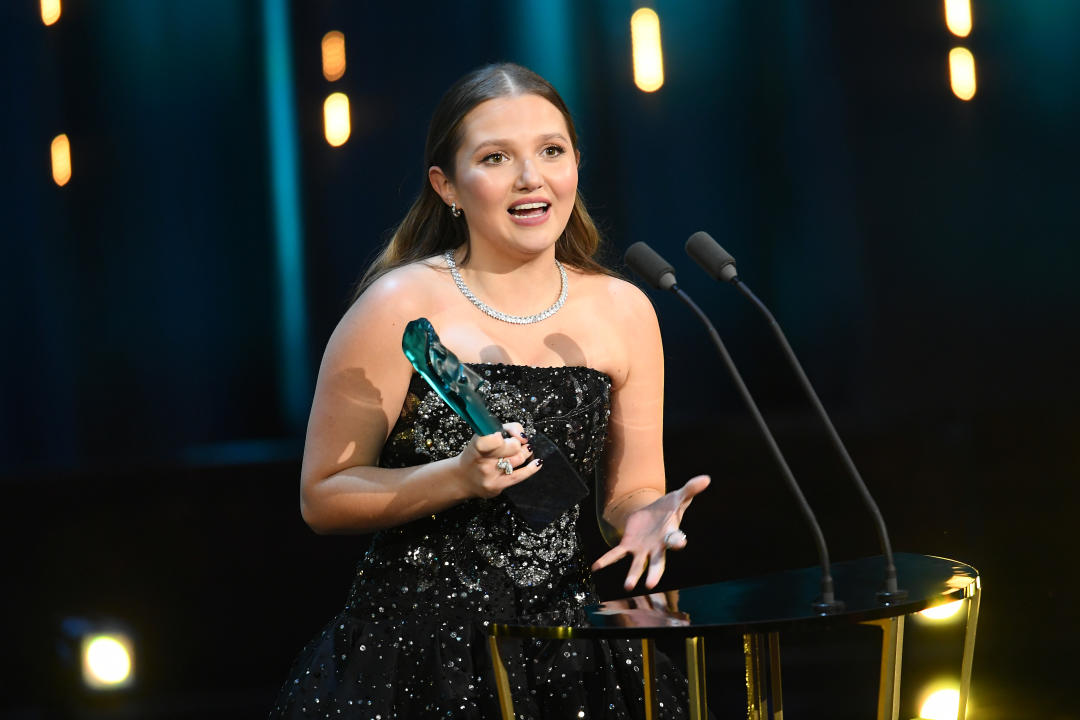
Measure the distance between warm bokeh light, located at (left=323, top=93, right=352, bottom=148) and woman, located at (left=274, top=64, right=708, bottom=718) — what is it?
1.25 metres

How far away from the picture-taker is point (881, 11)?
302 centimetres

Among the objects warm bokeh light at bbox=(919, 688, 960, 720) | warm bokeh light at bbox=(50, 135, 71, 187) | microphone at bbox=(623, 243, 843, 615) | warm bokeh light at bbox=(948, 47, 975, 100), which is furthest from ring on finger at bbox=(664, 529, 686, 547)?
warm bokeh light at bbox=(50, 135, 71, 187)

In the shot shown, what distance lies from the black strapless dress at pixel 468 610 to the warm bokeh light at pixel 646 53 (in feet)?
4.73

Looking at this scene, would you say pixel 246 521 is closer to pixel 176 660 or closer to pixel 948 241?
pixel 176 660

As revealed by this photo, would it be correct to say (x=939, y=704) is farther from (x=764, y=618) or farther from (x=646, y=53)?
(x=764, y=618)

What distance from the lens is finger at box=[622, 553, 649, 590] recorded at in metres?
1.46

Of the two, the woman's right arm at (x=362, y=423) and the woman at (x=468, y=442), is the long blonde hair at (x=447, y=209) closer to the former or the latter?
the woman at (x=468, y=442)

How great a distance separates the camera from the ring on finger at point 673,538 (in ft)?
4.95

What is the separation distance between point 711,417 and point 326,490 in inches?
58.7

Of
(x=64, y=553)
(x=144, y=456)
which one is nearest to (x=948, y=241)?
(x=144, y=456)

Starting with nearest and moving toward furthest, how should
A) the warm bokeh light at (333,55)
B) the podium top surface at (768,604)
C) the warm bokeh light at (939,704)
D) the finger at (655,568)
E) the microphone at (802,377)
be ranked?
the podium top surface at (768,604) < the microphone at (802,377) < the finger at (655,568) < the warm bokeh light at (939,704) < the warm bokeh light at (333,55)

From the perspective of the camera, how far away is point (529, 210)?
1.78m

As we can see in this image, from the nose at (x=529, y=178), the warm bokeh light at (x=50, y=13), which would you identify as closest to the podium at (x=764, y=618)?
the nose at (x=529, y=178)

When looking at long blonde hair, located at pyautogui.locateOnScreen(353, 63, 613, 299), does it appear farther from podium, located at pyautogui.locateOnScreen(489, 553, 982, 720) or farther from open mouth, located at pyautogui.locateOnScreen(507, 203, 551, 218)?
podium, located at pyautogui.locateOnScreen(489, 553, 982, 720)
